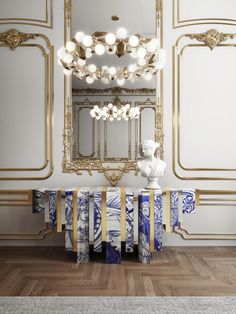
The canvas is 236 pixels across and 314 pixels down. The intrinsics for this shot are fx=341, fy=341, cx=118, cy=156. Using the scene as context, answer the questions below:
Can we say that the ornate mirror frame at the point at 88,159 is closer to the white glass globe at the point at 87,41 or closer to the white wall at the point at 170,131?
the white wall at the point at 170,131

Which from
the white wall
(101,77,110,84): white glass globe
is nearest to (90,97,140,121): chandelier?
(101,77,110,84): white glass globe

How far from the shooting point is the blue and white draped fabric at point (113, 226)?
3223mm

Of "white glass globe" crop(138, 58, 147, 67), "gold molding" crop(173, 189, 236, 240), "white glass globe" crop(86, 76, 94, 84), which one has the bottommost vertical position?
"gold molding" crop(173, 189, 236, 240)

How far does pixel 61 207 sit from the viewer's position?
337 cm

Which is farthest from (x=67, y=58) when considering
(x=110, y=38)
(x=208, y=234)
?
(x=208, y=234)

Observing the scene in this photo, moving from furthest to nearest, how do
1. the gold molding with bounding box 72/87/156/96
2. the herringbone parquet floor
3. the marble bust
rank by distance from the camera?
the gold molding with bounding box 72/87/156/96 < the marble bust < the herringbone parquet floor

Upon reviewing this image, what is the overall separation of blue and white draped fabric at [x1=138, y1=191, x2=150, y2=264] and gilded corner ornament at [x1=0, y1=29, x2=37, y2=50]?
7.35ft

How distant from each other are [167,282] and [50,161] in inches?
76.2

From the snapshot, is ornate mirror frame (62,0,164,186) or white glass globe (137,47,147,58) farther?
ornate mirror frame (62,0,164,186)

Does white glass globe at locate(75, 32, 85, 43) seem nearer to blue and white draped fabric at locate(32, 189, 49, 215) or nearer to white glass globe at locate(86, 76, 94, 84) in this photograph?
white glass globe at locate(86, 76, 94, 84)

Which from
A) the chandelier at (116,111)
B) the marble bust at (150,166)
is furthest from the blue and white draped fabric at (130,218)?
the chandelier at (116,111)

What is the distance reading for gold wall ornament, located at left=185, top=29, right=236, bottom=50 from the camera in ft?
12.7

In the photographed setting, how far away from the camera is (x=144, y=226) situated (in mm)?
3230

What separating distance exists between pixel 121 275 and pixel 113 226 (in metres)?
0.50
